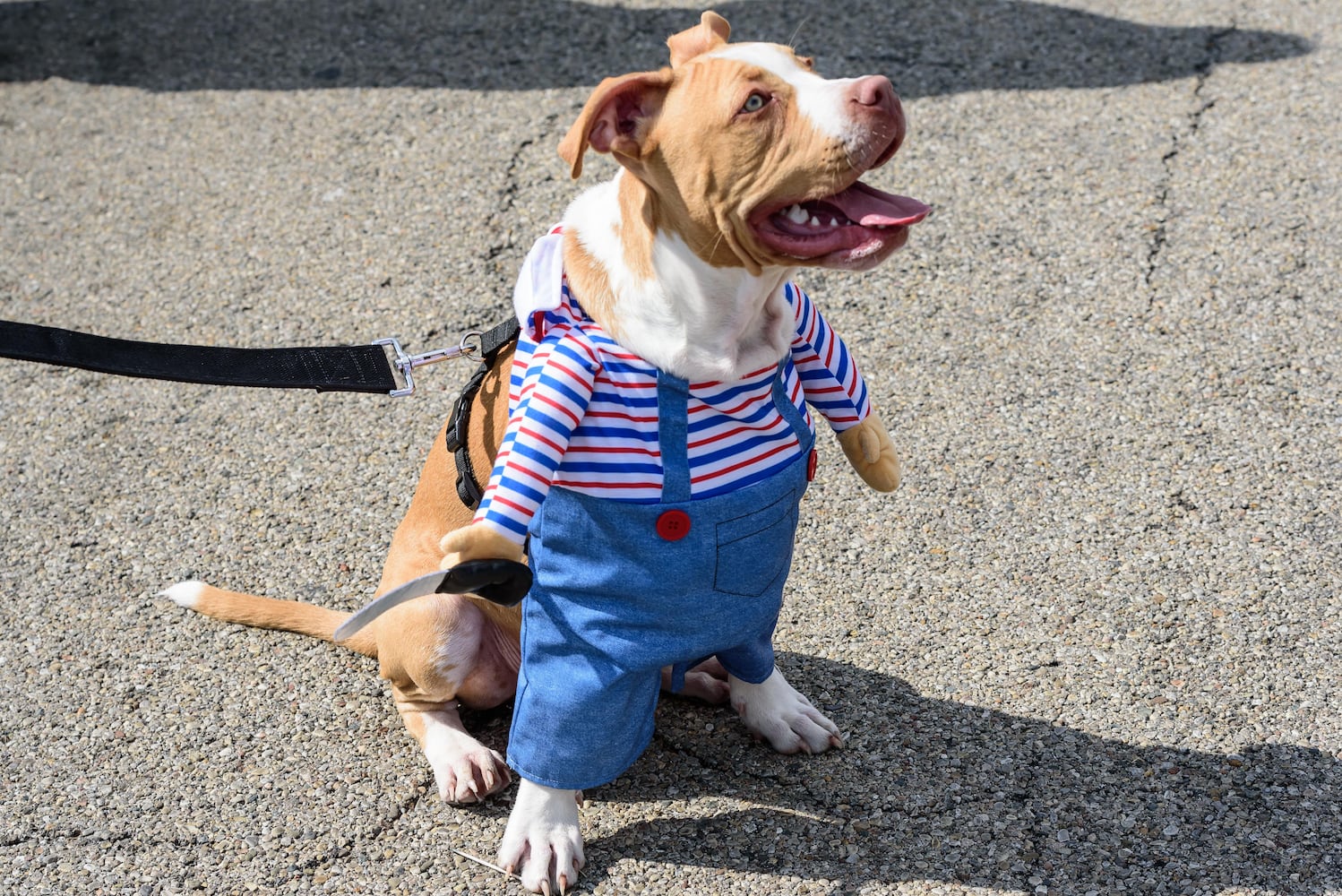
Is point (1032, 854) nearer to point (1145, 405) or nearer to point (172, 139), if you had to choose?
point (1145, 405)

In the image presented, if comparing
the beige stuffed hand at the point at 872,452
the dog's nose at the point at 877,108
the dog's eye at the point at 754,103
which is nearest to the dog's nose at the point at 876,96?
the dog's nose at the point at 877,108

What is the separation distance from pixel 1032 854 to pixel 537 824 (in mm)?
1007

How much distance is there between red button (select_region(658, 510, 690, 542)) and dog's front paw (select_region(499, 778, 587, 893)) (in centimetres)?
62

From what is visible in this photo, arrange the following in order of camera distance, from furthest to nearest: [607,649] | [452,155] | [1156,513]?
[452,155], [1156,513], [607,649]

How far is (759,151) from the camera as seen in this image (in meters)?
2.14

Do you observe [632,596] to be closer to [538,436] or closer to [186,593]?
[538,436]

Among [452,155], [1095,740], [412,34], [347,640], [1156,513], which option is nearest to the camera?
[1095,740]

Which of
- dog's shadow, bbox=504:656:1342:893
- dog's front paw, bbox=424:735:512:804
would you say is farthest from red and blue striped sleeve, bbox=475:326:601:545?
dog's shadow, bbox=504:656:1342:893

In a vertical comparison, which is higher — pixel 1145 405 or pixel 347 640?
pixel 1145 405

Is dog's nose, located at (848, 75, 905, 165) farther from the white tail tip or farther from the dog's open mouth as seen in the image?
the white tail tip

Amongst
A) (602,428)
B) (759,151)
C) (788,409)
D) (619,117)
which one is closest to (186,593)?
(602,428)

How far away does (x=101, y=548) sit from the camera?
3.64m

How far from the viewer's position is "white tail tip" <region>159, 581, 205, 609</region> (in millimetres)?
3322

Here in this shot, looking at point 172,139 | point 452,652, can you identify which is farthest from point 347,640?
point 172,139
